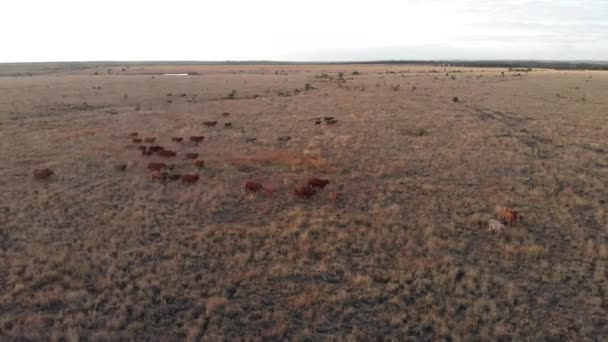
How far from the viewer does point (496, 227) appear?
10648 millimetres

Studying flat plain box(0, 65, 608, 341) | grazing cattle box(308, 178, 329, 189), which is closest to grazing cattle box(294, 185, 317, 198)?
flat plain box(0, 65, 608, 341)

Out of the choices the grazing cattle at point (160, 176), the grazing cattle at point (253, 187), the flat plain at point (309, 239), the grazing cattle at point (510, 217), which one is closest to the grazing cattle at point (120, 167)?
the flat plain at point (309, 239)

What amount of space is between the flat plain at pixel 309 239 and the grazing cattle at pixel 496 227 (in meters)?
0.18

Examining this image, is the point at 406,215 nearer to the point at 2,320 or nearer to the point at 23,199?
the point at 2,320

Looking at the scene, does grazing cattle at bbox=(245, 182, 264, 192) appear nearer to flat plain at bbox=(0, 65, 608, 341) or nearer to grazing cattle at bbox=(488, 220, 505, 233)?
flat plain at bbox=(0, 65, 608, 341)

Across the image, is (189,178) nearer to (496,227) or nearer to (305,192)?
(305,192)

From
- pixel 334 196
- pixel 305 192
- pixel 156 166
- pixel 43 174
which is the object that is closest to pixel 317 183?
pixel 305 192

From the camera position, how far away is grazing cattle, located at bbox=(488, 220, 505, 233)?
34.7 feet

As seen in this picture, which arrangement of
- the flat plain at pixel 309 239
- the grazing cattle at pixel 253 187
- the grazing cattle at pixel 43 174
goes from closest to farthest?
the flat plain at pixel 309 239 → the grazing cattle at pixel 253 187 → the grazing cattle at pixel 43 174

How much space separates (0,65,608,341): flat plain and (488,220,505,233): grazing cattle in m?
0.18

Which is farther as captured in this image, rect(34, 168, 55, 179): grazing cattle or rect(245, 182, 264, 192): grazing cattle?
rect(34, 168, 55, 179): grazing cattle

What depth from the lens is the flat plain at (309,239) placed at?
717 cm

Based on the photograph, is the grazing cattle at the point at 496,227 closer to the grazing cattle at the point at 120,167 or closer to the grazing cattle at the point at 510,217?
the grazing cattle at the point at 510,217

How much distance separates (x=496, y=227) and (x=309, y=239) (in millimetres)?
4986
